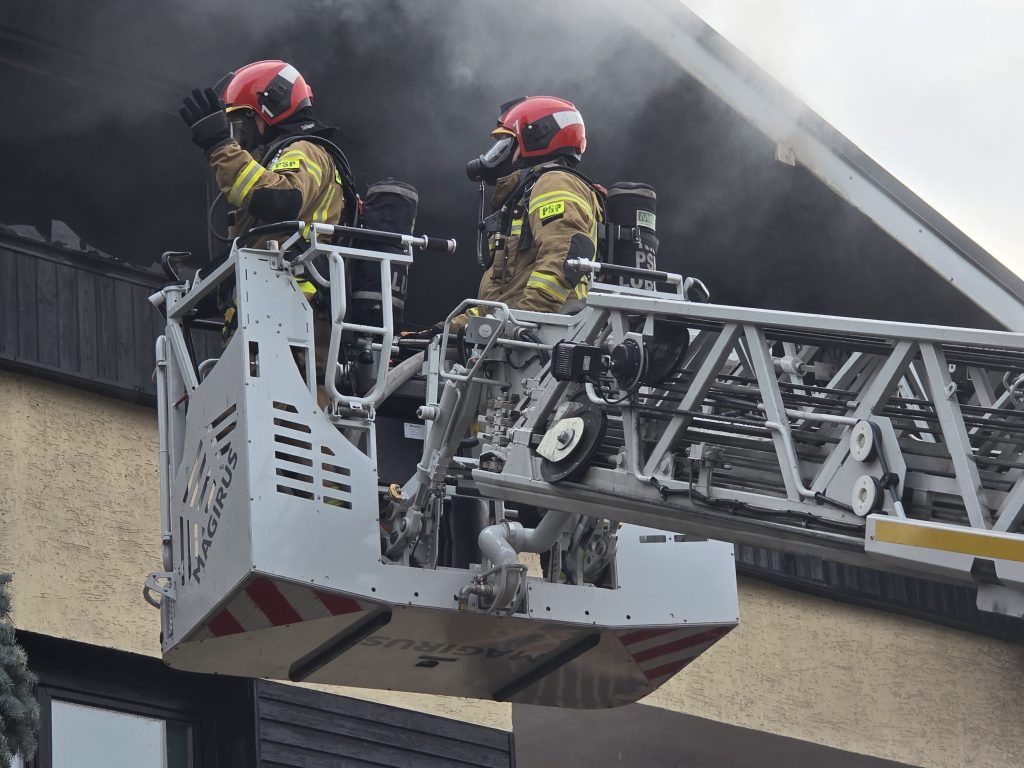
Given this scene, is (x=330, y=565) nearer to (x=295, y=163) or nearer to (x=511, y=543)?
(x=511, y=543)

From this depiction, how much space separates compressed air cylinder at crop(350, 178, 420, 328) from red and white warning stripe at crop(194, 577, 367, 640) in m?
1.53

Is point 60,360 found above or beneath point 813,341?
above

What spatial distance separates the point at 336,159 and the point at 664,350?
2141 mm

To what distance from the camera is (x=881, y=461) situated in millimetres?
6023

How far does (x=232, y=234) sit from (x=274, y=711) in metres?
2.70

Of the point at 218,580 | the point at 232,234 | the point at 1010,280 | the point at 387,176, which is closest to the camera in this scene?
the point at 218,580

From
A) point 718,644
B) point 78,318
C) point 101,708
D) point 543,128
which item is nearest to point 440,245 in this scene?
point 543,128

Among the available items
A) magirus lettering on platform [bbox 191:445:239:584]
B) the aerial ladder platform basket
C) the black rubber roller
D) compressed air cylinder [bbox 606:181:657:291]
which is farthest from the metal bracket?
compressed air cylinder [bbox 606:181:657:291]

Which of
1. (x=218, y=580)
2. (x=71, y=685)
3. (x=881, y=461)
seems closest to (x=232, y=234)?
(x=218, y=580)

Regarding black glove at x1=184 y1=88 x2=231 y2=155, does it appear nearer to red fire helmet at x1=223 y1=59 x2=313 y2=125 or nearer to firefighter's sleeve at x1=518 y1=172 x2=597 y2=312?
red fire helmet at x1=223 y1=59 x2=313 y2=125

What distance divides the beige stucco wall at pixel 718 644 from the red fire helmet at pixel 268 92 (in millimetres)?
2001

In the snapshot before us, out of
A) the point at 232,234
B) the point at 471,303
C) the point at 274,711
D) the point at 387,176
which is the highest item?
the point at 387,176

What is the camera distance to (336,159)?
839cm

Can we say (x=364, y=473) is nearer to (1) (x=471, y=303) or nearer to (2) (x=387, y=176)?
(1) (x=471, y=303)
